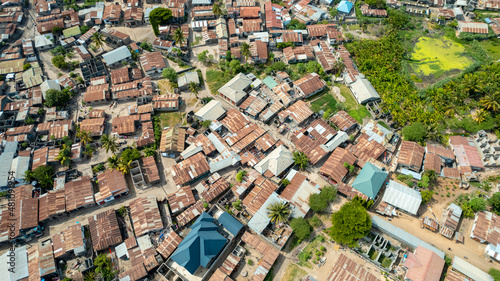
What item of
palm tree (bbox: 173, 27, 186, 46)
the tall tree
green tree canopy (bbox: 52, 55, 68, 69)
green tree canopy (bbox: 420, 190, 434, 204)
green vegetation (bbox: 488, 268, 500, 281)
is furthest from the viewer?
palm tree (bbox: 173, 27, 186, 46)

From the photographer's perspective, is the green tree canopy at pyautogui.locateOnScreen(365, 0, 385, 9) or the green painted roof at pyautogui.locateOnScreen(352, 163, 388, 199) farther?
the green tree canopy at pyautogui.locateOnScreen(365, 0, 385, 9)

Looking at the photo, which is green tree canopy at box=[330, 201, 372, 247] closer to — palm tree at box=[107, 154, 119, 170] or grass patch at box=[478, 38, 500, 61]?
palm tree at box=[107, 154, 119, 170]

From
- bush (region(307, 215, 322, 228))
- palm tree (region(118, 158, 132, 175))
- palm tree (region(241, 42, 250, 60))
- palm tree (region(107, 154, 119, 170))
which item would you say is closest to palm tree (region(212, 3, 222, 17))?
palm tree (region(241, 42, 250, 60))

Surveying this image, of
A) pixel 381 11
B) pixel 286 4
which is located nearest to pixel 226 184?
pixel 286 4

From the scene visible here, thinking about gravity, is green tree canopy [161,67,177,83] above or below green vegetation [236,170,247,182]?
above

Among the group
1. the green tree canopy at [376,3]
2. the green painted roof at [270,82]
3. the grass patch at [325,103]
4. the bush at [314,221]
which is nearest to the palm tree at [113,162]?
the green painted roof at [270,82]

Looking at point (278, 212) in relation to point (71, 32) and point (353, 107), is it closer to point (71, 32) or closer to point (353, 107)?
point (353, 107)

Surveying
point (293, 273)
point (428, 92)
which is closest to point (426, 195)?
point (293, 273)
